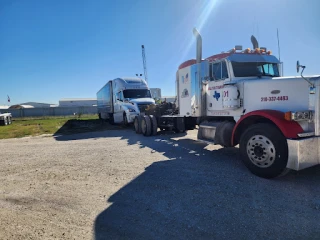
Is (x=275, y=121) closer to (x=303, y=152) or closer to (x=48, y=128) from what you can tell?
(x=303, y=152)

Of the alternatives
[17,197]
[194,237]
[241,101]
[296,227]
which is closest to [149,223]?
[194,237]

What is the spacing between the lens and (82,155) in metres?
8.00

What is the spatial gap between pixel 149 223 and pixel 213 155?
4383 mm

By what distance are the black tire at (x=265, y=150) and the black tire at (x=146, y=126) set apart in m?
7.27

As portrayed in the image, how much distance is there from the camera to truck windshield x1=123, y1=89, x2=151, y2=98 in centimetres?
1739

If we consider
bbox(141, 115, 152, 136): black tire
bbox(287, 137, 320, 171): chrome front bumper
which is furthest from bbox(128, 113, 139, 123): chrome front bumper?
bbox(287, 137, 320, 171): chrome front bumper

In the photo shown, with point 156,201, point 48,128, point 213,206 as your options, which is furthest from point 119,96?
point 213,206

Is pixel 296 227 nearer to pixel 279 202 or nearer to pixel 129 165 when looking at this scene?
pixel 279 202

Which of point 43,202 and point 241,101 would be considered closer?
point 43,202

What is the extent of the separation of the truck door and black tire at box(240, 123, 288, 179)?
78.1 inches

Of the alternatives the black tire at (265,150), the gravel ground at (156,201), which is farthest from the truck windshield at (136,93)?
the black tire at (265,150)

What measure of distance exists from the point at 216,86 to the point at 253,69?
3.78 ft

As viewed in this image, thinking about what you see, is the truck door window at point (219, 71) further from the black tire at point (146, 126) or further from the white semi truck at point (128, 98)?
the white semi truck at point (128, 98)

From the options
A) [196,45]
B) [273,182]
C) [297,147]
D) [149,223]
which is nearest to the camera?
[149,223]
